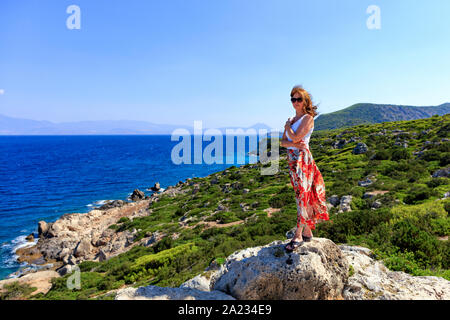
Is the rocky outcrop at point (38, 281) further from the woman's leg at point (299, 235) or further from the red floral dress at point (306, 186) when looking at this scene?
the red floral dress at point (306, 186)

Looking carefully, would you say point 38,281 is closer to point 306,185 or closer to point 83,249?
point 83,249

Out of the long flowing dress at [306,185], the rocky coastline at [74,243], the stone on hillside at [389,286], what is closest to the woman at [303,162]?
the long flowing dress at [306,185]

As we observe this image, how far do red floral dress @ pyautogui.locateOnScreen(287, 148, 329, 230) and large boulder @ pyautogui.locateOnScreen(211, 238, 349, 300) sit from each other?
686mm

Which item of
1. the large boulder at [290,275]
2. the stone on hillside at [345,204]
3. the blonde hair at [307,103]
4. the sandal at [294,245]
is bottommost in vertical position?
the stone on hillside at [345,204]

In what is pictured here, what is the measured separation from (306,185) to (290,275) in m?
1.78

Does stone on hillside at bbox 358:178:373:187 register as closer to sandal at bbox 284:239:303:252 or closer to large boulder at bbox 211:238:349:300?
large boulder at bbox 211:238:349:300

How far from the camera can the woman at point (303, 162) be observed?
4621mm

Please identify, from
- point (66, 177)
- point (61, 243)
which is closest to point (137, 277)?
point (61, 243)

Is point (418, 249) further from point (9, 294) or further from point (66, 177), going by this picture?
point (66, 177)

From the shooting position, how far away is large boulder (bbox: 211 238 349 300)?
4.52 meters

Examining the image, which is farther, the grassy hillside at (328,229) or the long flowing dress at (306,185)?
the grassy hillside at (328,229)

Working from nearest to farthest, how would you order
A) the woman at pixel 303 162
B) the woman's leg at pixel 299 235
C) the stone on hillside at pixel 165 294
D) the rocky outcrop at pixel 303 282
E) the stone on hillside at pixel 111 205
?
the stone on hillside at pixel 165 294, the rocky outcrop at pixel 303 282, the woman at pixel 303 162, the woman's leg at pixel 299 235, the stone on hillside at pixel 111 205

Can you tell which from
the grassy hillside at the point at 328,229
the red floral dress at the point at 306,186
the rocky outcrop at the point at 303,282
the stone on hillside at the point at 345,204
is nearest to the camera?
the rocky outcrop at the point at 303,282

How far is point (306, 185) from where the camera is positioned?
4.78 meters
